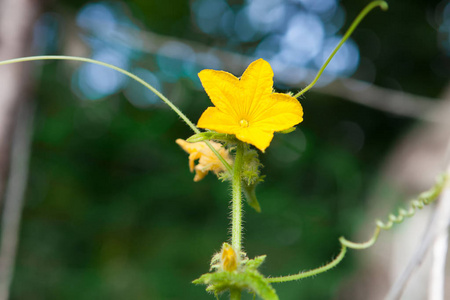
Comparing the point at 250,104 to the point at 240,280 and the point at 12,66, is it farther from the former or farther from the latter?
the point at 12,66

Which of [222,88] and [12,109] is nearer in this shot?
[222,88]

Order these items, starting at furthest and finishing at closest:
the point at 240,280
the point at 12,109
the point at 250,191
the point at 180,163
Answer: the point at 180,163, the point at 12,109, the point at 250,191, the point at 240,280

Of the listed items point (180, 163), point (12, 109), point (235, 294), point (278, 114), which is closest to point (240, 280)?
point (235, 294)

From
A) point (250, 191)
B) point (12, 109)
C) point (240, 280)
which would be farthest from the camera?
point (12, 109)

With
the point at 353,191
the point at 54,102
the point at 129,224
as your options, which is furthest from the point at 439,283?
the point at 54,102

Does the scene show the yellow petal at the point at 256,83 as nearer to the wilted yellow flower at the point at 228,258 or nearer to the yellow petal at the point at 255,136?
the yellow petal at the point at 255,136

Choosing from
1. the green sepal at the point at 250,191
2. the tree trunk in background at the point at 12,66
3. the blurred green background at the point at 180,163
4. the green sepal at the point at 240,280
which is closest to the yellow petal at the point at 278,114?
the green sepal at the point at 250,191

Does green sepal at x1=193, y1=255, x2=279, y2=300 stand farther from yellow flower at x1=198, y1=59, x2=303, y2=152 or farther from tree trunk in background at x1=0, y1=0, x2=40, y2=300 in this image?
tree trunk in background at x1=0, y1=0, x2=40, y2=300
